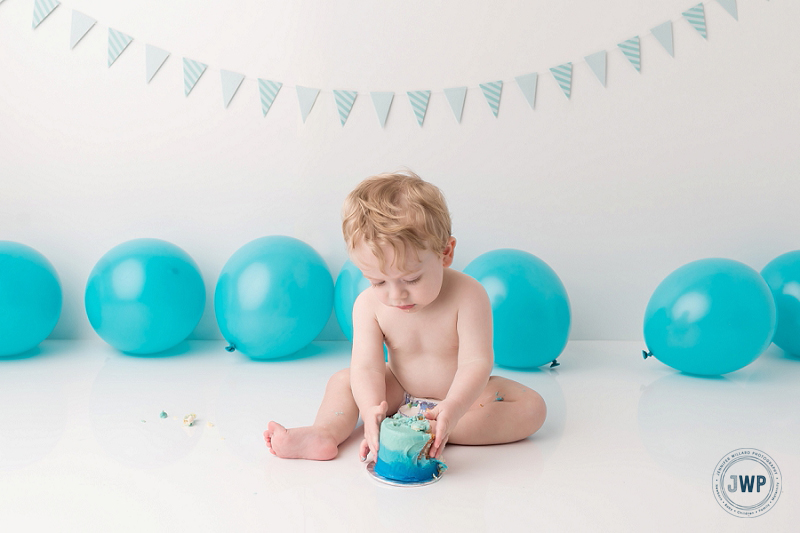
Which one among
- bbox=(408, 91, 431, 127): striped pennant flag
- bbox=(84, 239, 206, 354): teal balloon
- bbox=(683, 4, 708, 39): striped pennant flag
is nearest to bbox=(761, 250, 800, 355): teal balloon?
bbox=(683, 4, 708, 39): striped pennant flag

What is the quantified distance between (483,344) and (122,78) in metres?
1.79

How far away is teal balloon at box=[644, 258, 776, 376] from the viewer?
190cm

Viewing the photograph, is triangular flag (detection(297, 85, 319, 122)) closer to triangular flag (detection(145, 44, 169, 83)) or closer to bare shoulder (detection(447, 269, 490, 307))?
triangular flag (detection(145, 44, 169, 83))

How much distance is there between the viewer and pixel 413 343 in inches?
57.5

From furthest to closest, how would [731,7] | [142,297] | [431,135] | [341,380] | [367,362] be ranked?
[431,135], [731,7], [142,297], [341,380], [367,362]

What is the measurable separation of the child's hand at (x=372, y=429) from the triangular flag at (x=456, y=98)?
1.42 metres

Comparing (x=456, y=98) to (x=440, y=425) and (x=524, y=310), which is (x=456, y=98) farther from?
(x=440, y=425)

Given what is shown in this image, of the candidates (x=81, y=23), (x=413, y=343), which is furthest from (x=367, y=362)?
(x=81, y=23)

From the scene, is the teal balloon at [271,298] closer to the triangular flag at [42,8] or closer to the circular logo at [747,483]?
the triangular flag at [42,8]

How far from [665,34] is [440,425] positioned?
1.80m

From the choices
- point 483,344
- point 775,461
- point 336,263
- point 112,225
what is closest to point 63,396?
point 112,225

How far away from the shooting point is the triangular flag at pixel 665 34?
233cm

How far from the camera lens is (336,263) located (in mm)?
2484

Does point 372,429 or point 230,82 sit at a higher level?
point 230,82
